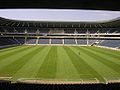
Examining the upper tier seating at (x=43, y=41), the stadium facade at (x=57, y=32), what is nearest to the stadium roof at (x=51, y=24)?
the stadium facade at (x=57, y=32)

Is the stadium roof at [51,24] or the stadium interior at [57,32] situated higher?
the stadium roof at [51,24]

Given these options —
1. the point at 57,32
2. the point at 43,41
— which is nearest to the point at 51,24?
the point at 57,32

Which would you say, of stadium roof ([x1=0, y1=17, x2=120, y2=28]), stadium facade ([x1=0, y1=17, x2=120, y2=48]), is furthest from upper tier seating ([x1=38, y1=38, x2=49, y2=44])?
stadium roof ([x1=0, y1=17, x2=120, y2=28])

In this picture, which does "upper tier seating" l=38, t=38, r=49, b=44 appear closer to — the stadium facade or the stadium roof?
the stadium facade

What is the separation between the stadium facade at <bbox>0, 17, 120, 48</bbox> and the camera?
3497 inches

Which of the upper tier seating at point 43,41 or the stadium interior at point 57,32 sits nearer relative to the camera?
the stadium interior at point 57,32

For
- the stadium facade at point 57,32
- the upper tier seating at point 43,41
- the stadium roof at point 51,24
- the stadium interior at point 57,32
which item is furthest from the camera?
the stadium roof at point 51,24

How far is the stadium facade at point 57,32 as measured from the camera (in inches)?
3497

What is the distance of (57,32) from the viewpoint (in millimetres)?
98625

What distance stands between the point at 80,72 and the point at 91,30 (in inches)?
2838

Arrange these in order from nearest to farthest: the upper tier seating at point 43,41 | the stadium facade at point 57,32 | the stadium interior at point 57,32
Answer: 1. the stadium interior at point 57,32
2. the stadium facade at point 57,32
3. the upper tier seating at point 43,41

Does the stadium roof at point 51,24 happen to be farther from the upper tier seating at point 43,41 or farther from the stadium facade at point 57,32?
the upper tier seating at point 43,41

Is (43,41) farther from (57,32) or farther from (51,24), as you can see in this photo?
(57,32)
